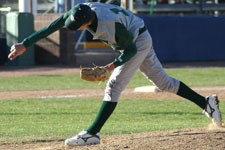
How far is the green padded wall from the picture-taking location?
2000cm

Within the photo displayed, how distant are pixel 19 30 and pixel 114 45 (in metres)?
15.1

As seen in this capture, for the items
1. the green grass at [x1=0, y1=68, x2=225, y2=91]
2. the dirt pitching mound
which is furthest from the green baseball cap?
the green grass at [x1=0, y1=68, x2=225, y2=91]

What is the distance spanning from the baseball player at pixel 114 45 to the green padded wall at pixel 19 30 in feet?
48.1

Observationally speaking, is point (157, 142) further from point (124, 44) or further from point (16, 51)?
point (16, 51)

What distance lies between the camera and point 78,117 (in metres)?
8.59

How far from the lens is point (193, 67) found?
65.2 ft

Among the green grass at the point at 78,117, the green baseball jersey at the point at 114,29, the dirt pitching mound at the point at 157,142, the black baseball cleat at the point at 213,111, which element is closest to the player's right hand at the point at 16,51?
the green baseball jersey at the point at 114,29

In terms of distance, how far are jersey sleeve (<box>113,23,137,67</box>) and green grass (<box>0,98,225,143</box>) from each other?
65.5 inches

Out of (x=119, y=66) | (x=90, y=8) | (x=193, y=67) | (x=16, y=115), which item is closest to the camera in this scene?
(x=90, y=8)

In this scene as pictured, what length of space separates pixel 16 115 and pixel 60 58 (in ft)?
39.0

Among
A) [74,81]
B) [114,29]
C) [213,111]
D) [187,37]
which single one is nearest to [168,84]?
[213,111]

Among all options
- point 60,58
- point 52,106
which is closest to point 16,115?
point 52,106

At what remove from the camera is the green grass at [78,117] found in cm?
691

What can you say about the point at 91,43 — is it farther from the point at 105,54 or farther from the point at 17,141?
the point at 17,141
